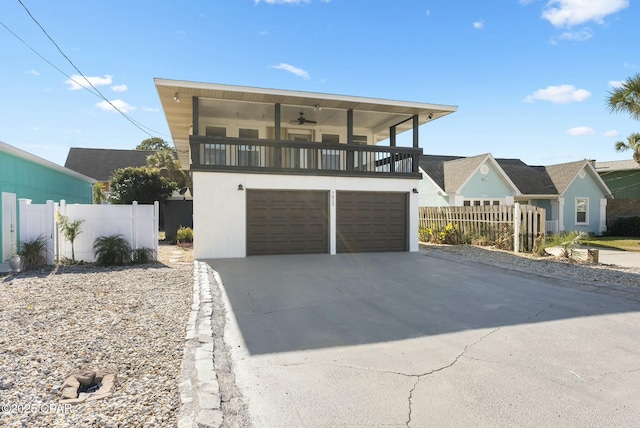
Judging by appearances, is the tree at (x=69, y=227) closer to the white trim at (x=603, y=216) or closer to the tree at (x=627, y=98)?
the tree at (x=627, y=98)

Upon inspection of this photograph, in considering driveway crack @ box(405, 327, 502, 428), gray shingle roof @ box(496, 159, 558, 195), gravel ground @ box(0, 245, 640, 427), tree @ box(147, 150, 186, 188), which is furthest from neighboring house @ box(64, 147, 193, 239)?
driveway crack @ box(405, 327, 502, 428)

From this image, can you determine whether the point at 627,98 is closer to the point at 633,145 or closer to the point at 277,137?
the point at 633,145

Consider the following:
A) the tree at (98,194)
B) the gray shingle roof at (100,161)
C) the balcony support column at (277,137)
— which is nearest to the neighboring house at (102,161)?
the gray shingle roof at (100,161)

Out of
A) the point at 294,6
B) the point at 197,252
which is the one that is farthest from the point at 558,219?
the point at 197,252

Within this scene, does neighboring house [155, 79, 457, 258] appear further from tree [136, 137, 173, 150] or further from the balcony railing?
tree [136, 137, 173, 150]

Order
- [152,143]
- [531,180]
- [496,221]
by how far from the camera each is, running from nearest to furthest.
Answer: [496,221]
[531,180]
[152,143]

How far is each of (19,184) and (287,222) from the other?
9434mm

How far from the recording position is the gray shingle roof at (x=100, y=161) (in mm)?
35312

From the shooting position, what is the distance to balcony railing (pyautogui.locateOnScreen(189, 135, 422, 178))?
11953 millimetres

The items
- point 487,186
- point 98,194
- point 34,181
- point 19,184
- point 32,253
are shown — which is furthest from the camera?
point 98,194

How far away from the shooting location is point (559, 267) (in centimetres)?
999

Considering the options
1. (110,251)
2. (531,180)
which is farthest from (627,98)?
(110,251)

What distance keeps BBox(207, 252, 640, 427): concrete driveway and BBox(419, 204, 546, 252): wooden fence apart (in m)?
6.15

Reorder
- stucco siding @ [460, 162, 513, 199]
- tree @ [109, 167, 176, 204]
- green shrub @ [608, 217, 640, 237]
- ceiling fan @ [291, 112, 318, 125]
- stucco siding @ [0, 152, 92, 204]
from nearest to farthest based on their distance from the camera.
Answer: stucco siding @ [0, 152, 92, 204]
ceiling fan @ [291, 112, 318, 125]
tree @ [109, 167, 176, 204]
stucco siding @ [460, 162, 513, 199]
green shrub @ [608, 217, 640, 237]
